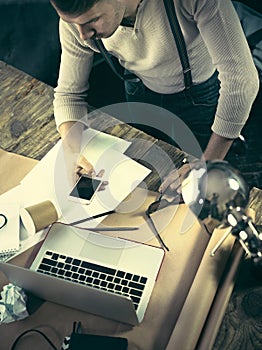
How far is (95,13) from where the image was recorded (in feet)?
4.35

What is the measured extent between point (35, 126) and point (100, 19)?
47 cm

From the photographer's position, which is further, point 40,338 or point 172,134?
point 172,134

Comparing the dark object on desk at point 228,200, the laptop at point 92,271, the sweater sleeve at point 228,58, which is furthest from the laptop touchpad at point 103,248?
the sweater sleeve at point 228,58

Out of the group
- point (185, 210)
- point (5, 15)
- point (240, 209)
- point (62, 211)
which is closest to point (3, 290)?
point (62, 211)

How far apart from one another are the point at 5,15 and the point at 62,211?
1253 millimetres

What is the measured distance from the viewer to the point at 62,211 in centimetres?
149

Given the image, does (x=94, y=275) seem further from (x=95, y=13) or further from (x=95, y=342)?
(x=95, y=13)

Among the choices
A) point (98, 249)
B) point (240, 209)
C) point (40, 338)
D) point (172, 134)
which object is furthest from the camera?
point (172, 134)

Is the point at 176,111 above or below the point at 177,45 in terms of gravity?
below

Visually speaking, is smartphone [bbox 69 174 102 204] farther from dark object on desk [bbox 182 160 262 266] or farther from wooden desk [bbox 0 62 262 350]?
dark object on desk [bbox 182 160 262 266]

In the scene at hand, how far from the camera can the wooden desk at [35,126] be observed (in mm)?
1597

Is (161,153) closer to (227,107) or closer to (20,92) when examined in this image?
(227,107)

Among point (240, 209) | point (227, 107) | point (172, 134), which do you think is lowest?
point (172, 134)

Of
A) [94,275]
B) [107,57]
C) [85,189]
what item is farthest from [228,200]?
[107,57]
